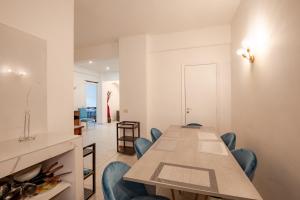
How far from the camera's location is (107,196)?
1011mm

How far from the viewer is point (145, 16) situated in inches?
125

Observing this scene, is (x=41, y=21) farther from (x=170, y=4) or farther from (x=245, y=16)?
(x=245, y=16)

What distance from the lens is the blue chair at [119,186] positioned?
1.09 metres

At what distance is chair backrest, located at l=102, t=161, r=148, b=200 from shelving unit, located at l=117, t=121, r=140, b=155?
2.40 metres

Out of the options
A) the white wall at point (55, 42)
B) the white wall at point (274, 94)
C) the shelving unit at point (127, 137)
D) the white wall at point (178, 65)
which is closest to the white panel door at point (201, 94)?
the white wall at point (178, 65)

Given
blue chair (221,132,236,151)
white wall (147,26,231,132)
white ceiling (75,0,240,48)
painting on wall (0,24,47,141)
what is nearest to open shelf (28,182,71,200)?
painting on wall (0,24,47,141)

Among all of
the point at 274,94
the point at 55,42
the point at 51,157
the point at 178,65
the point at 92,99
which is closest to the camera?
the point at 51,157

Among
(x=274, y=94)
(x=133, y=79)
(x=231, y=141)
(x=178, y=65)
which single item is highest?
(x=178, y=65)

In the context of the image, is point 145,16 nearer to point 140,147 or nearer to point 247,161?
point 140,147

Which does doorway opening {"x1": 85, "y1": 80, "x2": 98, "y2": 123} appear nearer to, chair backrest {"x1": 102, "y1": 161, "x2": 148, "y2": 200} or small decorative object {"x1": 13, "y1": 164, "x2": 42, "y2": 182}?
small decorative object {"x1": 13, "y1": 164, "x2": 42, "y2": 182}

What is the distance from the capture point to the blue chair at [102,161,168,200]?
1085mm

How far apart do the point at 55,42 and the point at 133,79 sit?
→ 2174 millimetres

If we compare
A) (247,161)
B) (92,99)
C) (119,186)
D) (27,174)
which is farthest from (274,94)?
(92,99)

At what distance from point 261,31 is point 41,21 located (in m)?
2.71
